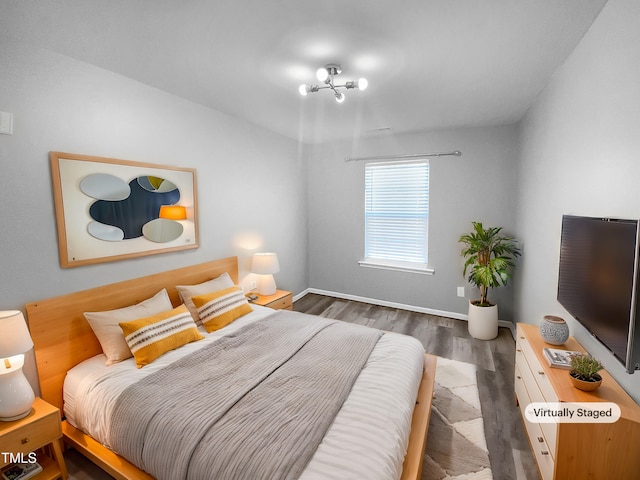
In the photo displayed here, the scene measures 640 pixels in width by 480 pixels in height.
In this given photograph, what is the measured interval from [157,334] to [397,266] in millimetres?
3270

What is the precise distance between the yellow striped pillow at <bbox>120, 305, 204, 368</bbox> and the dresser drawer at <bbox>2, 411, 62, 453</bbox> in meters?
0.48

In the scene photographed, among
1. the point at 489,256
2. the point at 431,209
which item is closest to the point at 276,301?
the point at 431,209

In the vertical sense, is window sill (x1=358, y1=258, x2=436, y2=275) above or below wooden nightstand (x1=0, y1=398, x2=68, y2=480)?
above

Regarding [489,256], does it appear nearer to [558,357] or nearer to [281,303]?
[558,357]

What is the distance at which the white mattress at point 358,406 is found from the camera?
4.17ft

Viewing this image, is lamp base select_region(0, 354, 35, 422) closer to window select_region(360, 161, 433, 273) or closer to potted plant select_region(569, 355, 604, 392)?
potted plant select_region(569, 355, 604, 392)

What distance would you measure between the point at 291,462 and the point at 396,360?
1047 mm

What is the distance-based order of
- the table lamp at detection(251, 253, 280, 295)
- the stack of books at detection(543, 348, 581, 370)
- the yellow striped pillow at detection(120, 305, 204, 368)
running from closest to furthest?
the stack of books at detection(543, 348, 581, 370), the yellow striped pillow at detection(120, 305, 204, 368), the table lamp at detection(251, 253, 280, 295)

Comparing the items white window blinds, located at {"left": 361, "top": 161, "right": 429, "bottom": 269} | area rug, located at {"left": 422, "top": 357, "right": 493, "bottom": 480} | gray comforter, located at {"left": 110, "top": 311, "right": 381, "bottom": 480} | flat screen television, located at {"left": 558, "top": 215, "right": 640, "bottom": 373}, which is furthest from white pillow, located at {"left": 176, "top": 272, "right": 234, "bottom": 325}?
flat screen television, located at {"left": 558, "top": 215, "right": 640, "bottom": 373}

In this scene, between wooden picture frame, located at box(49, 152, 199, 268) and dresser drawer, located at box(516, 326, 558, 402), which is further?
wooden picture frame, located at box(49, 152, 199, 268)

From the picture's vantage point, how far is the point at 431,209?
4125 millimetres

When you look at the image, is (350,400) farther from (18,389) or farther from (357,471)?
(18,389)

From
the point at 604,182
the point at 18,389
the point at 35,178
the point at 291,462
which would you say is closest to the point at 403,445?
the point at 291,462

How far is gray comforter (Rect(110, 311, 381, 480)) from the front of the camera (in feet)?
4.26
